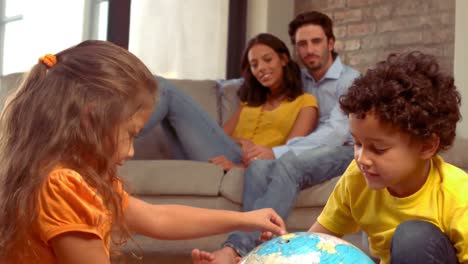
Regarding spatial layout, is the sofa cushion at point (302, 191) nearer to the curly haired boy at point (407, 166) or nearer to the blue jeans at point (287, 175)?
the blue jeans at point (287, 175)

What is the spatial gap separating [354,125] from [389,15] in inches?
137

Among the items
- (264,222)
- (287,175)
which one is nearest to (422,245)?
(264,222)

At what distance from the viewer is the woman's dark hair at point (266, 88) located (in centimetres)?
389

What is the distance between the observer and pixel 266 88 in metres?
4.00

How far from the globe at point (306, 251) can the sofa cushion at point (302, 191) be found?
1.60 m

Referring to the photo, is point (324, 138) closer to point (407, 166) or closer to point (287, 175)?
point (287, 175)

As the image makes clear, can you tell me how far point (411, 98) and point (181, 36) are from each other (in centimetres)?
372

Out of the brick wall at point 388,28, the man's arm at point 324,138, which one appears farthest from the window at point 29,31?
the man's arm at point 324,138

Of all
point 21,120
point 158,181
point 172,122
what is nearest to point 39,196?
point 21,120

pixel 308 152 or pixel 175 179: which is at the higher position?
pixel 308 152

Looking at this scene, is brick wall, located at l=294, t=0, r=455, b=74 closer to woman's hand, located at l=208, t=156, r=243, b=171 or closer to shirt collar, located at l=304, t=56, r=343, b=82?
shirt collar, located at l=304, t=56, r=343, b=82

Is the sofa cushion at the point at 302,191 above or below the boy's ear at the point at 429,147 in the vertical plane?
below

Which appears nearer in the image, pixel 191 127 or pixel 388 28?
pixel 191 127

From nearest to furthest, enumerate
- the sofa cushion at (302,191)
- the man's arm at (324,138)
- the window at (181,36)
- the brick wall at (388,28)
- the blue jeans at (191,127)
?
the sofa cushion at (302,191) → the man's arm at (324,138) → the blue jeans at (191,127) → the brick wall at (388,28) → the window at (181,36)
